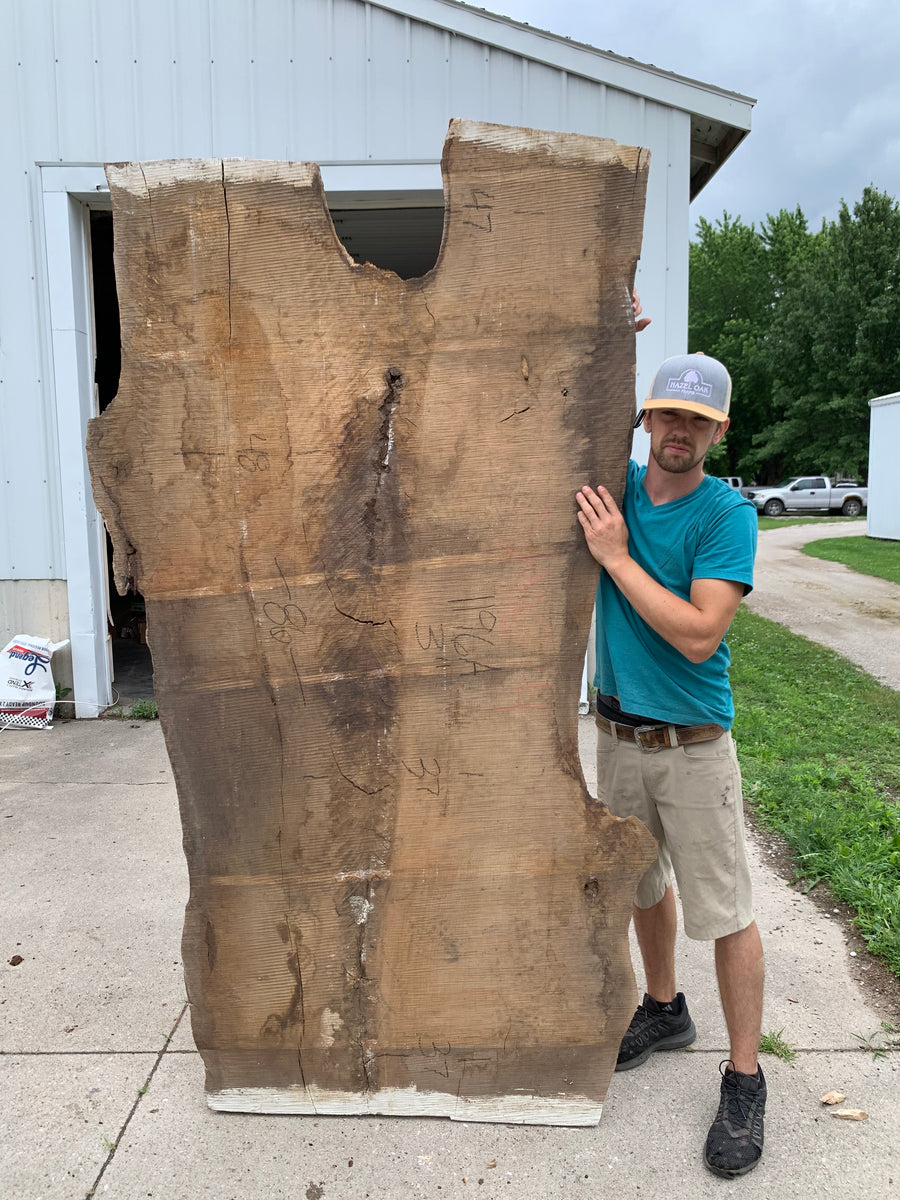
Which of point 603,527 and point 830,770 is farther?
point 830,770

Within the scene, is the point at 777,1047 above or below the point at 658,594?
below

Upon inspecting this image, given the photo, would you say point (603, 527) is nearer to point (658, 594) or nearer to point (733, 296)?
point (658, 594)

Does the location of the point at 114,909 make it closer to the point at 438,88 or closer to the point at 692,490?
the point at 692,490

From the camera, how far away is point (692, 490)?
1941mm

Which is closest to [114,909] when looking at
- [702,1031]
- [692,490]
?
[702,1031]

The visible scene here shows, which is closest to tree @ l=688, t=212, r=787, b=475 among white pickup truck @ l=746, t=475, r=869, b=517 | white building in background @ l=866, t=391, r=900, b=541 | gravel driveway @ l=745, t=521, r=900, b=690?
white pickup truck @ l=746, t=475, r=869, b=517

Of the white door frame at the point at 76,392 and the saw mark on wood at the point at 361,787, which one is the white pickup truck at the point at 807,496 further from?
the saw mark on wood at the point at 361,787

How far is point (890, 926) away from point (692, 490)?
1.84m

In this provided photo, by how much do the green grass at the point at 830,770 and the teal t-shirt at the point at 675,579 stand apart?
1360 millimetres

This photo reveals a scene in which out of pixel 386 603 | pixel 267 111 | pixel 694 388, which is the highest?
Result: pixel 267 111

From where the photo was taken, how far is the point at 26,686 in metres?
5.39

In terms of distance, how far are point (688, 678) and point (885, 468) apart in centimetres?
1621

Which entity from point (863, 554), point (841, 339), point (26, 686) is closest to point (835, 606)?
point (863, 554)

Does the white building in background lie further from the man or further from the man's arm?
the man's arm
